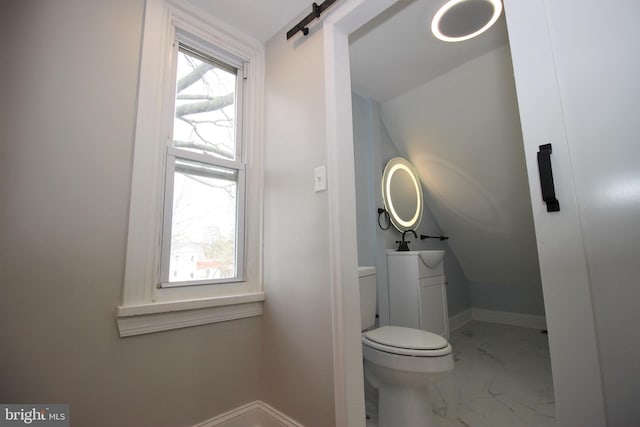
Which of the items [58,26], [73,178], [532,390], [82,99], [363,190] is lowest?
[532,390]

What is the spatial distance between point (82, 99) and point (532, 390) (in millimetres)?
2791

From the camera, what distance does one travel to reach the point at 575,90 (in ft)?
2.38

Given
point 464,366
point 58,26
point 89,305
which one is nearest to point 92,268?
point 89,305

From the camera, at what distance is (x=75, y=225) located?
3.47 feet

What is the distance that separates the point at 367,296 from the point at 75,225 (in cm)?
141

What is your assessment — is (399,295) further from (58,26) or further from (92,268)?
(58,26)

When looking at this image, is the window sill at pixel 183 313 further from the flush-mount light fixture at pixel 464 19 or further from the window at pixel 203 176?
the flush-mount light fixture at pixel 464 19

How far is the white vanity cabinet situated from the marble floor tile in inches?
13.8

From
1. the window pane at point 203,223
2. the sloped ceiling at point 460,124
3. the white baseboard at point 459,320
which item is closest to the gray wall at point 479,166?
the sloped ceiling at point 460,124

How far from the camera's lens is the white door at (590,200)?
25.0 inches

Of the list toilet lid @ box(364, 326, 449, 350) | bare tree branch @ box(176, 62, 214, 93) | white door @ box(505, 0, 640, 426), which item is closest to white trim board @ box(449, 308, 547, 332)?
toilet lid @ box(364, 326, 449, 350)

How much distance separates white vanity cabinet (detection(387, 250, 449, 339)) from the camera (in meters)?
2.09

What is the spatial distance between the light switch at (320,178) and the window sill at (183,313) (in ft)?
2.21

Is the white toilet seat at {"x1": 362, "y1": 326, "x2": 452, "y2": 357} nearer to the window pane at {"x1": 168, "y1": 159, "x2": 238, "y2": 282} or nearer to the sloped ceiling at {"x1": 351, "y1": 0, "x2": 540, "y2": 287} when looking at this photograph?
the window pane at {"x1": 168, "y1": 159, "x2": 238, "y2": 282}
